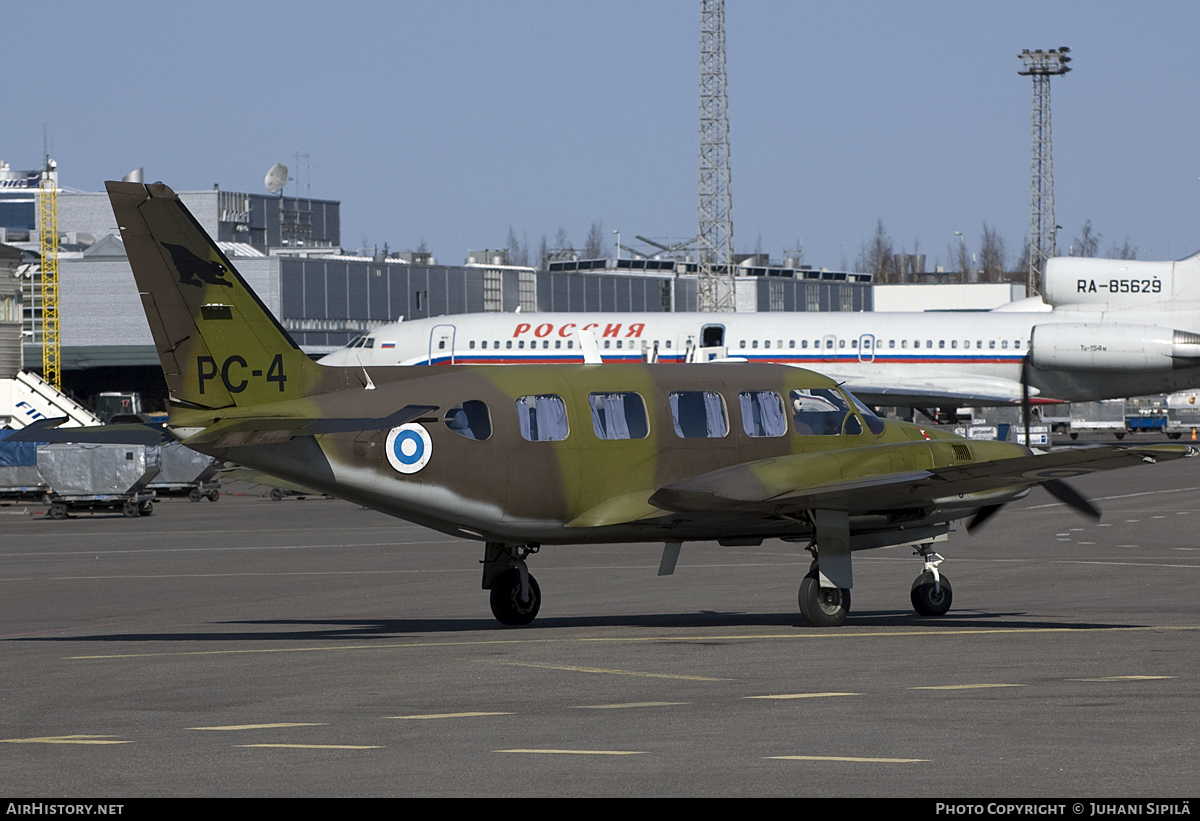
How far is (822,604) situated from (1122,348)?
128ft

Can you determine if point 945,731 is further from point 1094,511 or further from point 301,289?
point 301,289

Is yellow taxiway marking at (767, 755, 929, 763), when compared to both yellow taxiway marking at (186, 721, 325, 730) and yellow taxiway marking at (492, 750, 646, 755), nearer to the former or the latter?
yellow taxiway marking at (492, 750, 646, 755)

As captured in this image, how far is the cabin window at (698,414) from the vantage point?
19.3m

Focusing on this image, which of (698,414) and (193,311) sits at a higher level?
(193,311)

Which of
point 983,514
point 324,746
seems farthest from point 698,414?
point 324,746

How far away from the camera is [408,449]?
18094 millimetres

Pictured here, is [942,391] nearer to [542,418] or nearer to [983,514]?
[983,514]

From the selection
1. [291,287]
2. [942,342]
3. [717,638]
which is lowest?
[717,638]

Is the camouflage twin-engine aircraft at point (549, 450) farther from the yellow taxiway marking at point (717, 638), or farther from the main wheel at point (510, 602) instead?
the yellow taxiway marking at point (717, 638)

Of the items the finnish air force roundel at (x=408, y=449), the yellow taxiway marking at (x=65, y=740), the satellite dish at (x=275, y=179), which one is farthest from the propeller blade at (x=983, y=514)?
the satellite dish at (x=275, y=179)

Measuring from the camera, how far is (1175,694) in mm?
13078

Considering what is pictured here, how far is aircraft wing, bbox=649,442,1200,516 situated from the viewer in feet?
57.9

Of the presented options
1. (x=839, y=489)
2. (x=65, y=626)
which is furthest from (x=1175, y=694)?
(x=65, y=626)

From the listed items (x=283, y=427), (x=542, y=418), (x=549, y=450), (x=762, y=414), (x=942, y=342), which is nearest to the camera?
(x=283, y=427)
